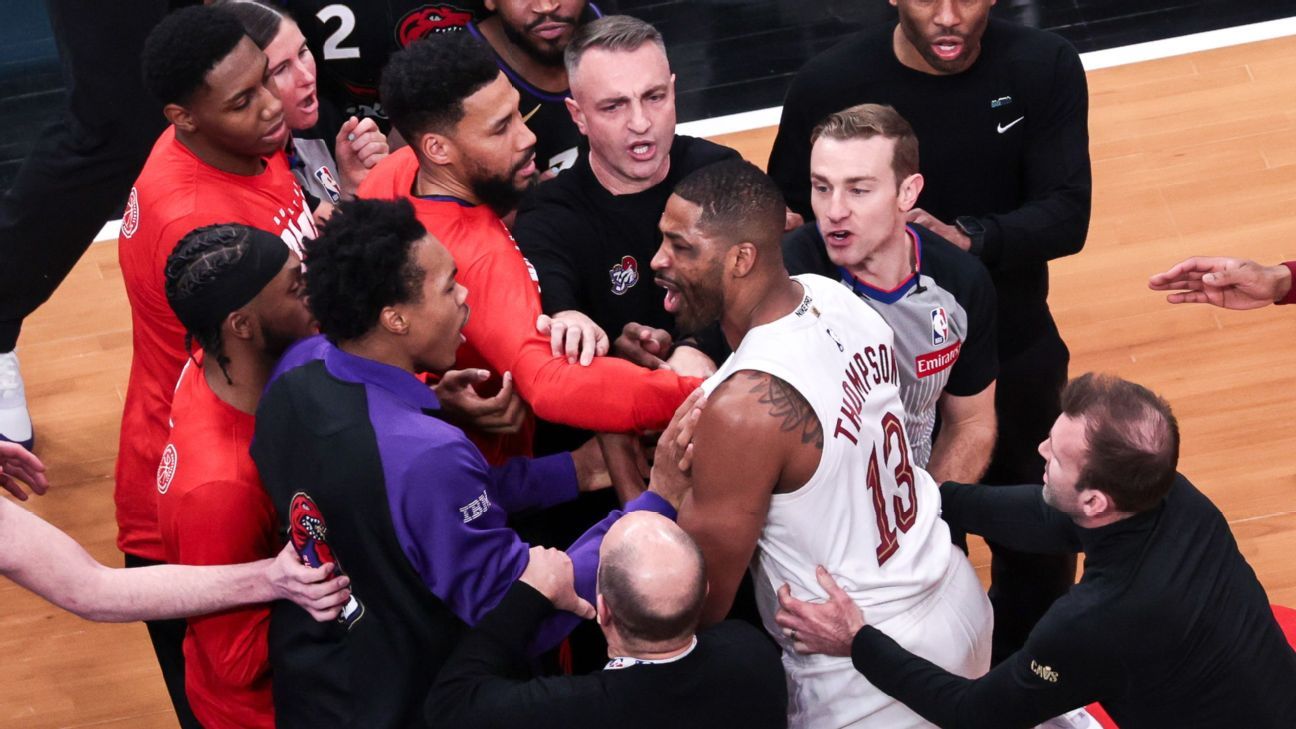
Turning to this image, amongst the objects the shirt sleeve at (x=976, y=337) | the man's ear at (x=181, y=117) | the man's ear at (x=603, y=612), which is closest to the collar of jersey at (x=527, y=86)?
the man's ear at (x=181, y=117)

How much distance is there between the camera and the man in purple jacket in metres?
2.84

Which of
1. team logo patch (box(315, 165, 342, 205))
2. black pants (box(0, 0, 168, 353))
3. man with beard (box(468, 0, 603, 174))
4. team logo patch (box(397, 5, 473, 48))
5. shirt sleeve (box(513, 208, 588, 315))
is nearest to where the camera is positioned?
shirt sleeve (box(513, 208, 588, 315))

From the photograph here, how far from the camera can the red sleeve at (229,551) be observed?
10.2ft

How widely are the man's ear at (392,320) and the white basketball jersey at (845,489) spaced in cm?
65

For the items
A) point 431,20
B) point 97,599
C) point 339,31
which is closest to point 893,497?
point 97,599

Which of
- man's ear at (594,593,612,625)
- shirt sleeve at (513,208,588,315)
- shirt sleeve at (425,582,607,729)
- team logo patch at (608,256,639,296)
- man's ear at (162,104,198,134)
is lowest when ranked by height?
shirt sleeve at (425,582,607,729)

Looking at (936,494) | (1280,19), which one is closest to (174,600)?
(936,494)

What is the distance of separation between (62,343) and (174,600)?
10.7 ft

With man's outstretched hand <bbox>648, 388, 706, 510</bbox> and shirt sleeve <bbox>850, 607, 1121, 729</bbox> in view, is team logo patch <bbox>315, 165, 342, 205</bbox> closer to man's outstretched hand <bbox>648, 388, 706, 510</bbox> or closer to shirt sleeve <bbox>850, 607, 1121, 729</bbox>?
man's outstretched hand <bbox>648, 388, 706, 510</bbox>

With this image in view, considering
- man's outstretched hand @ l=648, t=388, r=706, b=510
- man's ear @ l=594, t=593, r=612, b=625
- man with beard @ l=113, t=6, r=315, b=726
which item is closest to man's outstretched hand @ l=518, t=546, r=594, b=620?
man's ear @ l=594, t=593, r=612, b=625

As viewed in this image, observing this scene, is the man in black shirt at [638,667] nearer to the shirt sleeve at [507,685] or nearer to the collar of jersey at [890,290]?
the shirt sleeve at [507,685]

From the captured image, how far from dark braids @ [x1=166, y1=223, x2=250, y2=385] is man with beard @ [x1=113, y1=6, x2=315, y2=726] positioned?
1.27 ft

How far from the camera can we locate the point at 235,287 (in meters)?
3.07

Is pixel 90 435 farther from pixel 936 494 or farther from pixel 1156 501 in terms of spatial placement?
pixel 1156 501
